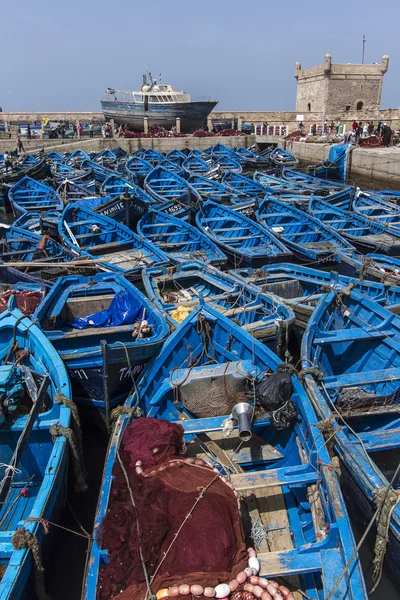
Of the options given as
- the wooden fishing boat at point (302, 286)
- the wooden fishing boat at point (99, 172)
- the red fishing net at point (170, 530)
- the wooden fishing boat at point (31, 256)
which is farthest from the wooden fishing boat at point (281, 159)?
the red fishing net at point (170, 530)

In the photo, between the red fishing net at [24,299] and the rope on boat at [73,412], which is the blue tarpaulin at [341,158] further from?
the rope on boat at [73,412]

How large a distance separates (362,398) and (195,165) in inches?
966

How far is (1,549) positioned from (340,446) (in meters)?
3.97

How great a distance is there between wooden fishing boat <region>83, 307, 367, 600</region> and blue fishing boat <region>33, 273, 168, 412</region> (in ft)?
1.47

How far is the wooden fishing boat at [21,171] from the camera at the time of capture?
2464 centimetres

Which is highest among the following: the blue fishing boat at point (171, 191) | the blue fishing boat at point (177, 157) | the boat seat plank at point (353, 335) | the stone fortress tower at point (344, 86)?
the stone fortress tower at point (344, 86)

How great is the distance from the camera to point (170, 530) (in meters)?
4.25

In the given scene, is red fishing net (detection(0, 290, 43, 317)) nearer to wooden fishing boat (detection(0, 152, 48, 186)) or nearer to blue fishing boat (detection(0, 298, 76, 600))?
blue fishing boat (detection(0, 298, 76, 600))

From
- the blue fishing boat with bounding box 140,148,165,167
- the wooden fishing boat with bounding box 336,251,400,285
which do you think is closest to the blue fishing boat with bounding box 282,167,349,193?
the blue fishing boat with bounding box 140,148,165,167

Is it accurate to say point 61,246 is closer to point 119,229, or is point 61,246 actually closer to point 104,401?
point 119,229

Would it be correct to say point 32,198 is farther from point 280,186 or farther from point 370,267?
point 370,267

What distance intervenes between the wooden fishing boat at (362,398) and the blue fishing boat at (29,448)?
3465mm

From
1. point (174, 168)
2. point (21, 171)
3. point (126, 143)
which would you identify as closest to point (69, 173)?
point (21, 171)

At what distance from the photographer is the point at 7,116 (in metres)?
53.9
